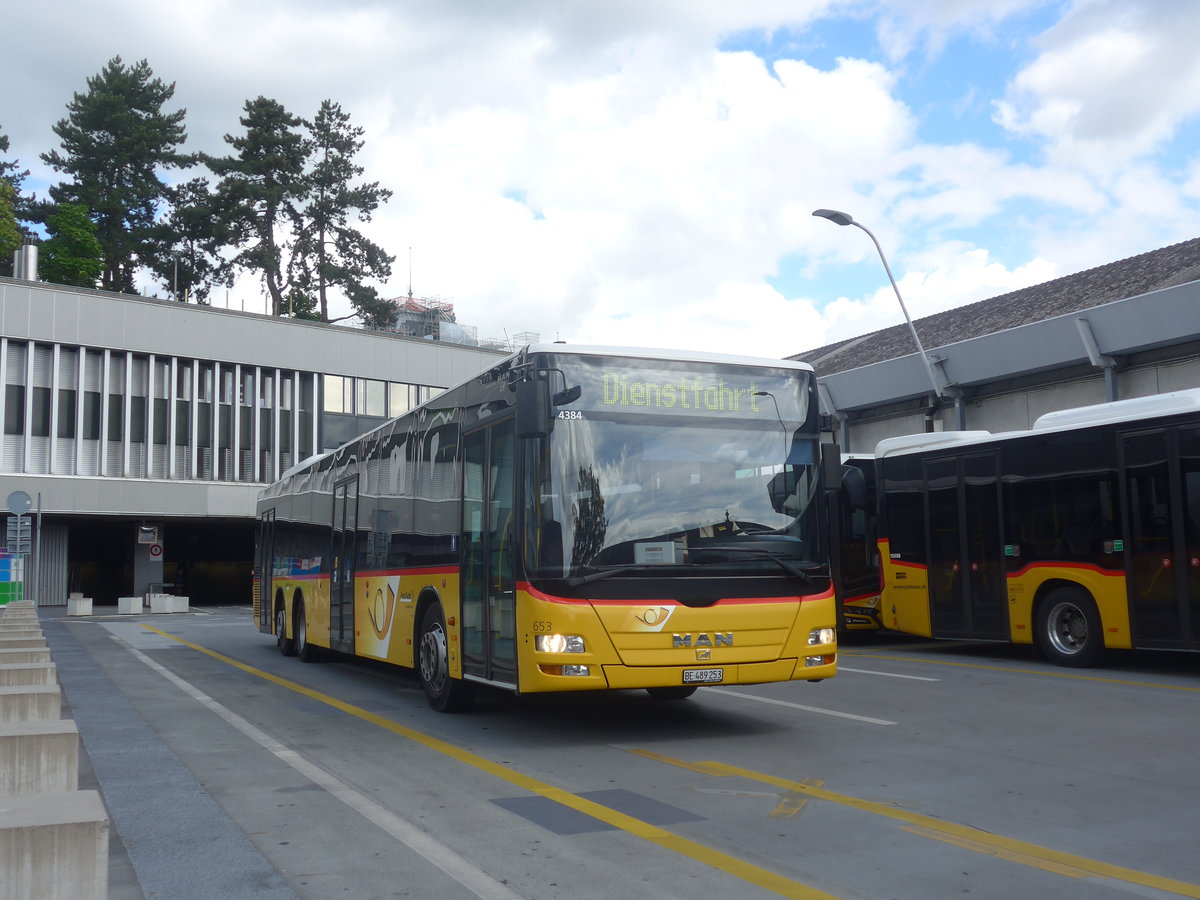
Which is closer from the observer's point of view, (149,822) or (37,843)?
(37,843)

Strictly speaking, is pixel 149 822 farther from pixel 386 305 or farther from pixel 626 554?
pixel 386 305

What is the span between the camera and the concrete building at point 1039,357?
21375mm

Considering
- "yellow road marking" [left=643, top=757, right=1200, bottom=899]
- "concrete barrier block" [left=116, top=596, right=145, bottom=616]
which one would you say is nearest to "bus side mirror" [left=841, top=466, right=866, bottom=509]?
"yellow road marking" [left=643, top=757, right=1200, bottom=899]

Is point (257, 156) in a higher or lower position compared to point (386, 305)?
higher

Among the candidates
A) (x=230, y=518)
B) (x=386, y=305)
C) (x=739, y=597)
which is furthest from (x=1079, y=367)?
(x=386, y=305)

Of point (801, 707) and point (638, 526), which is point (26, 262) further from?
point (638, 526)

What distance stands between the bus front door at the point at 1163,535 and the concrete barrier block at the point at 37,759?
11565mm

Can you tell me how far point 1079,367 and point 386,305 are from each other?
4418 centimetres

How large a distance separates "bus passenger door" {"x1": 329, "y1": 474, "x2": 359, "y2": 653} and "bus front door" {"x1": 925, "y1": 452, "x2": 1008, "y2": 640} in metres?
8.13

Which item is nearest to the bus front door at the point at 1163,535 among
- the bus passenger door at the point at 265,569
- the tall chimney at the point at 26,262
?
the bus passenger door at the point at 265,569

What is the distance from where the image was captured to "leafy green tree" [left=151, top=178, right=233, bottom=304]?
61156 mm

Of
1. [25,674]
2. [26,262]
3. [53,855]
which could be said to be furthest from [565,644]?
[26,262]

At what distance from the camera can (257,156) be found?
59.7 meters

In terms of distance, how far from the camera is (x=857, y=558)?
60.5 ft
